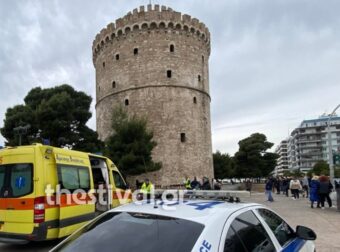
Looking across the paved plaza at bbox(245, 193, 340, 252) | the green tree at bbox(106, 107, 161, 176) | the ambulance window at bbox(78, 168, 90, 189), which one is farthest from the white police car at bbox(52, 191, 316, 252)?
the green tree at bbox(106, 107, 161, 176)

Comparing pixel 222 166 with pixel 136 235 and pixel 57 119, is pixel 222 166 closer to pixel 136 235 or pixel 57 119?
pixel 57 119

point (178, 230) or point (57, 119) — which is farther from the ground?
point (57, 119)

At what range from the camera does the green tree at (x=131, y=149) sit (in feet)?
88.7

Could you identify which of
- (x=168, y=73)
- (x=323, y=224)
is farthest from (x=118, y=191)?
(x=168, y=73)

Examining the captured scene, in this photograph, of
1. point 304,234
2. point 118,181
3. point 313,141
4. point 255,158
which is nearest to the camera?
point 304,234

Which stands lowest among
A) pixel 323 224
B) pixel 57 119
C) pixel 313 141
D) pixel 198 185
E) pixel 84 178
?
pixel 323 224

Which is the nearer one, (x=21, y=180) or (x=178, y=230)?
(x=178, y=230)

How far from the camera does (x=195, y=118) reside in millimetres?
36156

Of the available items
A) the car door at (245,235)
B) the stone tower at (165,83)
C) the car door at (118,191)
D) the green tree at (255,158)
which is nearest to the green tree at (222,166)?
the green tree at (255,158)

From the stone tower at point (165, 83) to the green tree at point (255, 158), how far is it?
2009 cm

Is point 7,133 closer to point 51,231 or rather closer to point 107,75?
point 107,75

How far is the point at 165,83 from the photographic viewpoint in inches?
1383

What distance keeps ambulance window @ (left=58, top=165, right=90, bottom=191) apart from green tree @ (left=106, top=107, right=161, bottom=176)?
54.8 feet

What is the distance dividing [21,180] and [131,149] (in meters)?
18.9
